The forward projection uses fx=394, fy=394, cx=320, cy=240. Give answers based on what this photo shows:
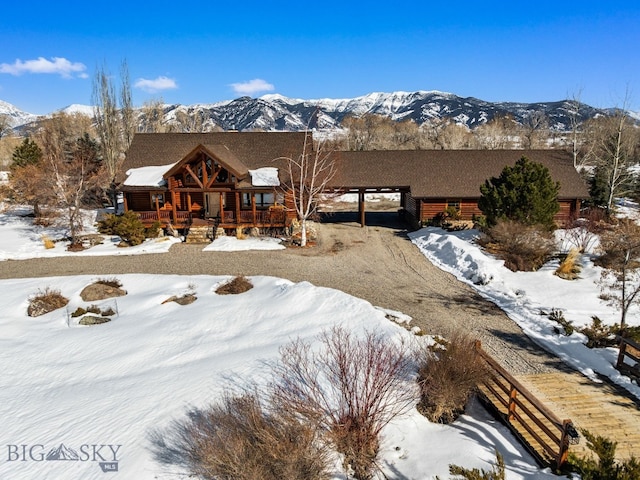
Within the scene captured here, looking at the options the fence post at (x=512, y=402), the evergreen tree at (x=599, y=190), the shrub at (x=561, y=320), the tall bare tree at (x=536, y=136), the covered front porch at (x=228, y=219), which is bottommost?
the fence post at (x=512, y=402)

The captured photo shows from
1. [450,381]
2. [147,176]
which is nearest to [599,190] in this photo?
[450,381]

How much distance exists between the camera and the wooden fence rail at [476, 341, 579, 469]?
7254 millimetres

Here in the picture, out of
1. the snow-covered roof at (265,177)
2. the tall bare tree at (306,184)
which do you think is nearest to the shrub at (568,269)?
the tall bare tree at (306,184)

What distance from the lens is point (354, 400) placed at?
28.2 feet

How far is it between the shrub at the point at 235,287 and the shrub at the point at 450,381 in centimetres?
863

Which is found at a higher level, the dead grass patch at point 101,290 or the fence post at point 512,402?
the dead grass patch at point 101,290

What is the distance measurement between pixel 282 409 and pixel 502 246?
16.0 m

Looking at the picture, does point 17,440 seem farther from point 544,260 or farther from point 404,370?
point 544,260

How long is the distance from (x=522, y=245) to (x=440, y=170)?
457 inches

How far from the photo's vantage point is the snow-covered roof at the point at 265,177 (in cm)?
2594

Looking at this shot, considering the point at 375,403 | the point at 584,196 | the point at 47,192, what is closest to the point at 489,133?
the point at 584,196

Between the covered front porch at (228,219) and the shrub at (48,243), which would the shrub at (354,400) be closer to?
the covered front porch at (228,219)

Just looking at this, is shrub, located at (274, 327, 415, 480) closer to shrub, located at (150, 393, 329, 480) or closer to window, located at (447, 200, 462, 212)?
shrub, located at (150, 393, 329, 480)

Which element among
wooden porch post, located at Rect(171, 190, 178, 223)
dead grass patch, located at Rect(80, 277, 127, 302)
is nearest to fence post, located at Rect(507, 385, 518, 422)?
dead grass patch, located at Rect(80, 277, 127, 302)
